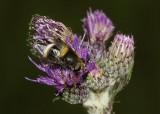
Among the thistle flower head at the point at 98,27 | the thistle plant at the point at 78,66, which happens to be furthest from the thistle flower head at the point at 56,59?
the thistle flower head at the point at 98,27

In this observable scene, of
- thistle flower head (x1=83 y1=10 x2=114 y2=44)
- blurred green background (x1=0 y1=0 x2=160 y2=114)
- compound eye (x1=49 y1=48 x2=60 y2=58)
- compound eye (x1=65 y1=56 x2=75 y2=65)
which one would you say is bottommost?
compound eye (x1=65 y1=56 x2=75 y2=65)

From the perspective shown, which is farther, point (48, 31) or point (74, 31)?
point (74, 31)

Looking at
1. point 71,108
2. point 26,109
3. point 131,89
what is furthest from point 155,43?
point 26,109

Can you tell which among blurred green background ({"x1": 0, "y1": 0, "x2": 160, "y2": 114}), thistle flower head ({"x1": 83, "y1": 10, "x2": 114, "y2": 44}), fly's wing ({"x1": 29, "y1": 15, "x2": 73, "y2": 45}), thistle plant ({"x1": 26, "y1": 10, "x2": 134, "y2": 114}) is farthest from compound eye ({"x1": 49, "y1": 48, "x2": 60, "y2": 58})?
blurred green background ({"x1": 0, "y1": 0, "x2": 160, "y2": 114})

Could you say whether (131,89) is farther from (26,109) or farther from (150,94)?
(26,109)

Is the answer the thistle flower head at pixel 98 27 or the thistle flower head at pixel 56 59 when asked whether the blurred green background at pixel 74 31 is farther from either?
the thistle flower head at pixel 56 59

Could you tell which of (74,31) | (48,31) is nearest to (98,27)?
(48,31)

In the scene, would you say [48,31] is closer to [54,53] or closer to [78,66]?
[54,53]

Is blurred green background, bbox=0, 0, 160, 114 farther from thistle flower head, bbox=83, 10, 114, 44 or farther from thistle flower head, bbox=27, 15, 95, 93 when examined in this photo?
thistle flower head, bbox=27, 15, 95, 93
